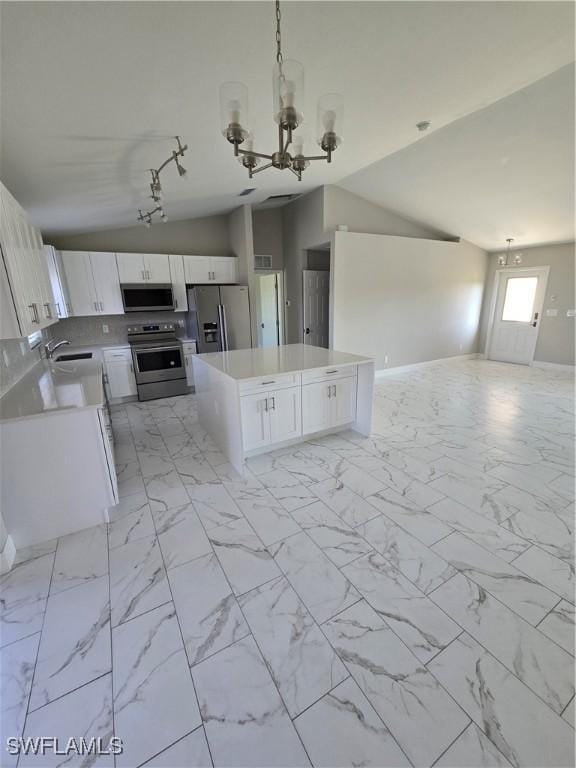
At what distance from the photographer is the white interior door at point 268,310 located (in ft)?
20.8

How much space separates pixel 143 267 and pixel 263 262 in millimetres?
2306

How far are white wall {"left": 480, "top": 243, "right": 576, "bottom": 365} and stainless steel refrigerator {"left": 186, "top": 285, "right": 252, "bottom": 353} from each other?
579 centimetres

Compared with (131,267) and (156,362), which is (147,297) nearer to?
(131,267)

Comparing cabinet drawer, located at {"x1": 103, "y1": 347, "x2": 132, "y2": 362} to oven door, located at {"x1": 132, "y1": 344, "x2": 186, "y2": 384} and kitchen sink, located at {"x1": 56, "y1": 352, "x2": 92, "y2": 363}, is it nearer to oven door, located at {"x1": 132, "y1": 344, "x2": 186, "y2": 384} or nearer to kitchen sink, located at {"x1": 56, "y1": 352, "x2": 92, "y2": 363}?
oven door, located at {"x1": 132, "y1": 344, "x2": 186, "y2": 384}

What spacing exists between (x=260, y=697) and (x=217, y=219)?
6.11 m

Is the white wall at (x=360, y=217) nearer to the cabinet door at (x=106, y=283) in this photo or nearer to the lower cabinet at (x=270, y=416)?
the cabinet door at (x=106, y=283)

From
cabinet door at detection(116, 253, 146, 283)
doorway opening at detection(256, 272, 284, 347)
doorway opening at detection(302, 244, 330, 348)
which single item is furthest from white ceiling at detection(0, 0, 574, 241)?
doorway opening at detection(256, 272, 284, 347)

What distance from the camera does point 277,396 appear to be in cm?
277

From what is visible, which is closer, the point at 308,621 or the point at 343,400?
the point at 308,621

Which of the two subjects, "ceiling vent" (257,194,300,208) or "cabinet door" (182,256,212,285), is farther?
"ceiling vent" (257,194,300,208)

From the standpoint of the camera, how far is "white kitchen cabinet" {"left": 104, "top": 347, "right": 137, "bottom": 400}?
4422mm

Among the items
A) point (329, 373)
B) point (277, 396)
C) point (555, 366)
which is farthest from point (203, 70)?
point (555, 366)

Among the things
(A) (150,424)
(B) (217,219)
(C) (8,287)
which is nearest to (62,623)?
(C) (8,287)

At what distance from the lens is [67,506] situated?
6.83 feet
